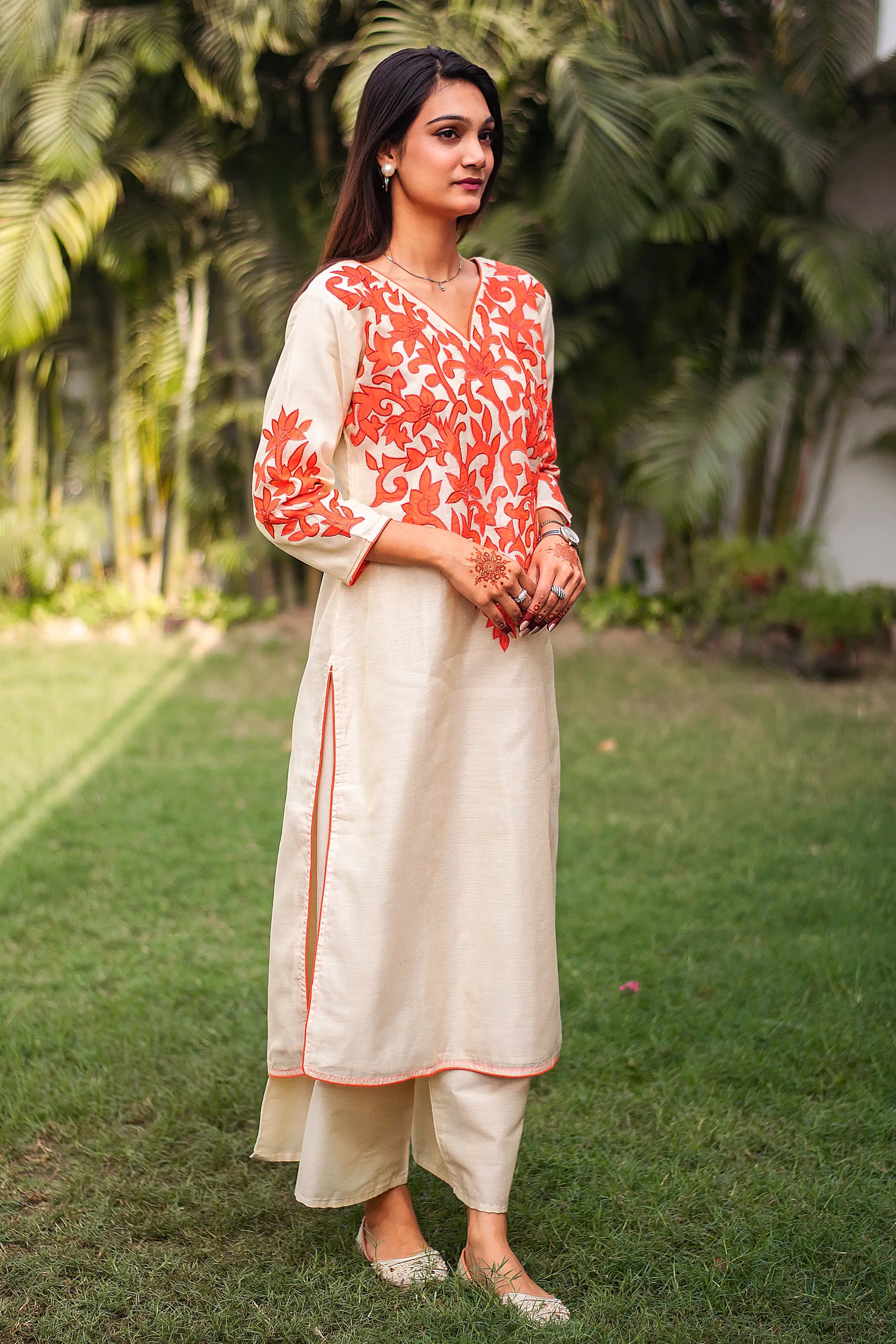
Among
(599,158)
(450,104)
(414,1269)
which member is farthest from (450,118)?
(599,158)

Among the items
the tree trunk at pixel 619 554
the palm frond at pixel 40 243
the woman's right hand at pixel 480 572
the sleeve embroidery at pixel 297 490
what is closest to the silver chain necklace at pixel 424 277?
the sleeve embroidery at pixel 297 490

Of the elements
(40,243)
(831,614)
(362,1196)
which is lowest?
(362,1196)

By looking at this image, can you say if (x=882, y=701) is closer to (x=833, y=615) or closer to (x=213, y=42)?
(x=833, y=615)

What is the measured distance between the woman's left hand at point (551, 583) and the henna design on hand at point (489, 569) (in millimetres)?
76

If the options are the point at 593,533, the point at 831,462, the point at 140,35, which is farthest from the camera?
the point at 593,533

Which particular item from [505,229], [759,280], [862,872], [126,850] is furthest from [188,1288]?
[759,280]

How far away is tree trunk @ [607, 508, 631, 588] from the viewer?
25.9 feet

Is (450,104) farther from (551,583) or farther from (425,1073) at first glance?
(425,1073)

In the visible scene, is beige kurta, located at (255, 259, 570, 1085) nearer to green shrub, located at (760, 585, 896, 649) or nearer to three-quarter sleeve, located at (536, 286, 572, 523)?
three-quarter sleeve, located at (536, 286, 572, 523)

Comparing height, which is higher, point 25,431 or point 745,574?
point 25,431

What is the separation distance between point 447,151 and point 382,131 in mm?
103

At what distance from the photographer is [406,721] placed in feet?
6.23

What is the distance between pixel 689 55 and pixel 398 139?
235 inches

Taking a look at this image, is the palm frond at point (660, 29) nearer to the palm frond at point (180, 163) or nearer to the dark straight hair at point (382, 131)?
the palm frond at point (180, 163)
